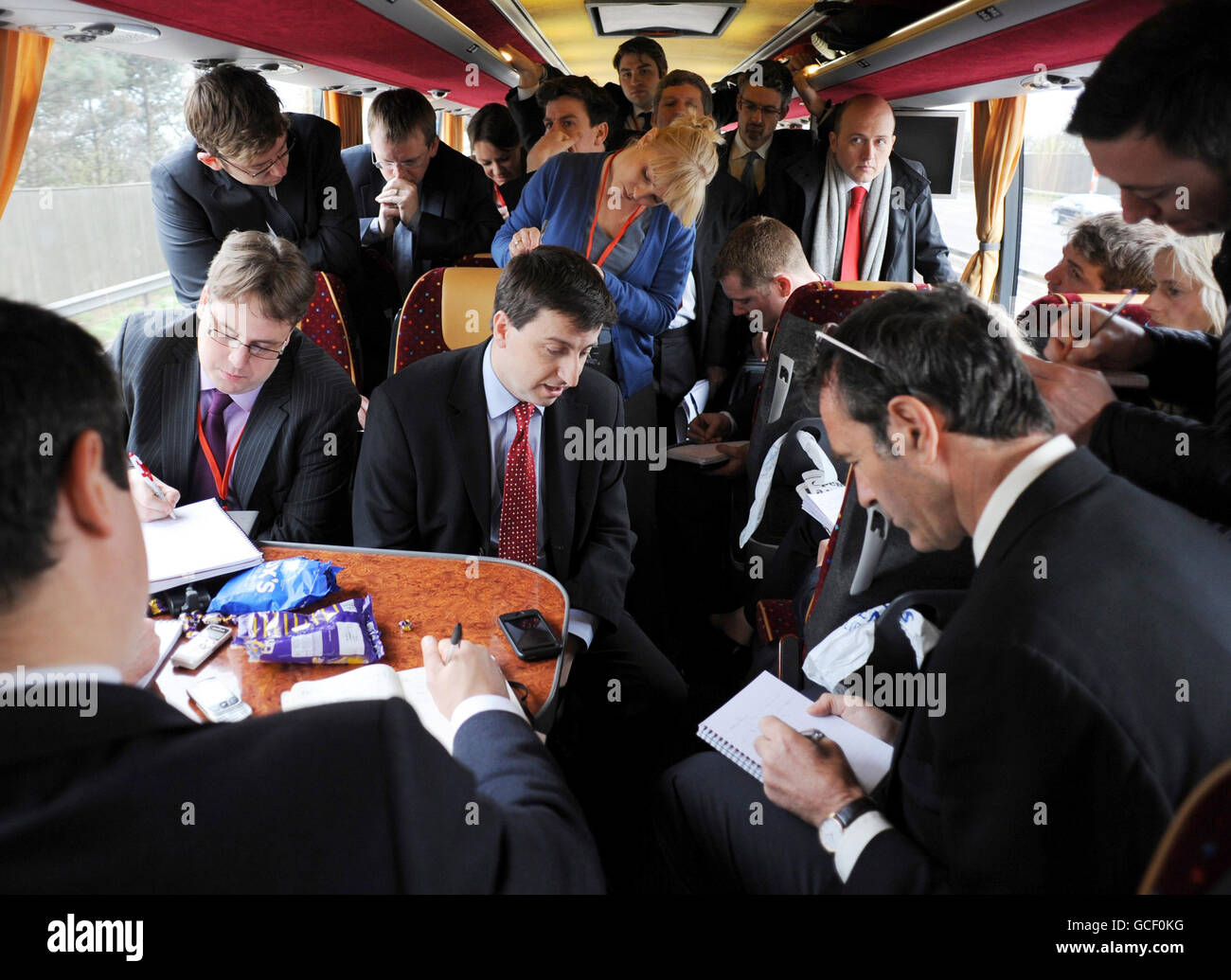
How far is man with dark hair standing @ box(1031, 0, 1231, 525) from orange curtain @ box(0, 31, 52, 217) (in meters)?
3.40

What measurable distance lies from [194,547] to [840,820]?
1.55 meters

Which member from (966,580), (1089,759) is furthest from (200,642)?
(966,580)

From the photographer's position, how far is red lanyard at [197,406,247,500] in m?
2.45

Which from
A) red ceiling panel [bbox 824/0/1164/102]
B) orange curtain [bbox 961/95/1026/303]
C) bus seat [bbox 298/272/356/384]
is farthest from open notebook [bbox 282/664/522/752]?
orange curtain [bbox 961/95/1026/303]

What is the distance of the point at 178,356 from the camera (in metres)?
2.50

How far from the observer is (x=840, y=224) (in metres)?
4.85

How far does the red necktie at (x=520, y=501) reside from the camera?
251 centimetres

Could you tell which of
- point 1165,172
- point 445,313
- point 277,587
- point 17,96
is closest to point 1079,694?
point 1165,172

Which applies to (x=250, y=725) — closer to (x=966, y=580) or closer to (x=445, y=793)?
(x=445, y=793)

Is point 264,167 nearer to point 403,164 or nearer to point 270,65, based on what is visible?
point 403,164

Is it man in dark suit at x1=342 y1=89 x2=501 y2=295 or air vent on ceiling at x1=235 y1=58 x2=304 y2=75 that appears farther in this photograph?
man in dark suit at x1=342 y1=89 x2=501 y2=295

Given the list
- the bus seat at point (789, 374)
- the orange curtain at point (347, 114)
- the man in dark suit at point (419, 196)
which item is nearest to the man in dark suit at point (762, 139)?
the man in dark suit at point (419, 196)

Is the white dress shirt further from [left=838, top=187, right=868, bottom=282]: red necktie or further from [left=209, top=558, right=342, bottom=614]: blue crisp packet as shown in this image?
[left=838, top=187, right=868, bottom=282]: red necktie

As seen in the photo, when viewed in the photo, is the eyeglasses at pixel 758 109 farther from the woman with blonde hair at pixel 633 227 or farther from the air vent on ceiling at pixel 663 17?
the air vent on ceiling at pixel 663 17
